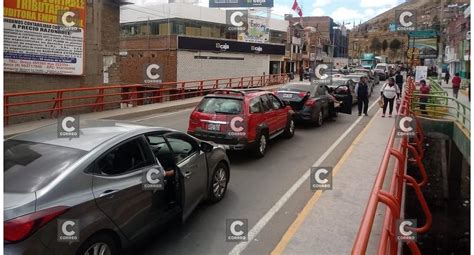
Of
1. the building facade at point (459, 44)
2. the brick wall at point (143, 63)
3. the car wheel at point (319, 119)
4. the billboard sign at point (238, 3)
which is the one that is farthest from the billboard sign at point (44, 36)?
the building facade at point (459, 44)

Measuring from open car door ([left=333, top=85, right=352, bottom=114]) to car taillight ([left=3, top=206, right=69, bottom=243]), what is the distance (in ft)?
47.2

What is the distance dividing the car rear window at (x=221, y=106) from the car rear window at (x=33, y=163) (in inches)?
213

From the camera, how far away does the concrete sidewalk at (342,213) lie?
5.39 metres

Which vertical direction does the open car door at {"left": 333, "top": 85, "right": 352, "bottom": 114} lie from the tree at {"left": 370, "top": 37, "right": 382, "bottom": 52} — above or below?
below

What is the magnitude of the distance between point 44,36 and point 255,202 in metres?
11.5

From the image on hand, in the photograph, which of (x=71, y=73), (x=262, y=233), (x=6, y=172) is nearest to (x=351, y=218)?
(x=262, y=233)

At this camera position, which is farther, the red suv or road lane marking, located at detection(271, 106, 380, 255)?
the red suv

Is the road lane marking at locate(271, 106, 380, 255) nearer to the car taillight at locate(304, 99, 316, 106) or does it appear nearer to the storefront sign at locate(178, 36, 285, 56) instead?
the car taillight at locate(304, 99, 316, 106)

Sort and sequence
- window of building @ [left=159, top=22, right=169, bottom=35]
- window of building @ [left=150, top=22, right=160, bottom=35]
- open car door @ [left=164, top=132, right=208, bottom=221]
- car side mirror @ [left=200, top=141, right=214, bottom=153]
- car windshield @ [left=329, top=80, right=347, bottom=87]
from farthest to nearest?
window of building @ [left=150, top=22, right=160, bottom=35] < window of building @ [left=159, top=22, right=169, bottom=35] < car windshield @ [left=329, top=80, right=347, bottom=87] < car side mirror @ [left=200, top=141, right=214, bottom=153] < open car door @ [left=164, top=132, right=208, bottom=221]

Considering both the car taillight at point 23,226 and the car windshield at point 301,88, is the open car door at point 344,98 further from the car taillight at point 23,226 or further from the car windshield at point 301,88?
the car taillight at point 23,226

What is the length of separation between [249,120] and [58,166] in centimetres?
588

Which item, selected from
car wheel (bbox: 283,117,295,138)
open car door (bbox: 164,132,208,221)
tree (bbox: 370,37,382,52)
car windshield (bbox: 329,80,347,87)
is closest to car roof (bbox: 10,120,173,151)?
open car door (bbox: 164,132,208,221)

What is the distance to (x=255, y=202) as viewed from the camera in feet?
23.3

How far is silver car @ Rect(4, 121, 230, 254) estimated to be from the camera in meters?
3.73
